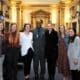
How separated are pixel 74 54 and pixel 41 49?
4.04 ft

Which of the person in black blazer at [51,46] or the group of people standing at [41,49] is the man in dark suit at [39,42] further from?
the person in black blazer at [51,46]

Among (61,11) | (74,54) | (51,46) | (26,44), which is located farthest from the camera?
(61,11)

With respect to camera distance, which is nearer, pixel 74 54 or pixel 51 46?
pixel 74 54

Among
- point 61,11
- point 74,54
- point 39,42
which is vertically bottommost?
point 74,54

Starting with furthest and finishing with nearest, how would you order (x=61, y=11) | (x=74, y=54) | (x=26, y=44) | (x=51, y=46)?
(x=61, y=11) < (x=51, y=46) < (x=26, y=44) < (x=74, y=54)

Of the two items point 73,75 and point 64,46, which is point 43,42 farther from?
point 73,75

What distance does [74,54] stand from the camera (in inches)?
272

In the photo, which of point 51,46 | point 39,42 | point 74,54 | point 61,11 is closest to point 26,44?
point 39,42

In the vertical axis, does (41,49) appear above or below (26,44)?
below

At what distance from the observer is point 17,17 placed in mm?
26281

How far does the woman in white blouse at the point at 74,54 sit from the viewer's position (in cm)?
686

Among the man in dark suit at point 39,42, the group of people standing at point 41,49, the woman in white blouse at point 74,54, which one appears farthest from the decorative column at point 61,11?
the woman in white blouse at point 74,54

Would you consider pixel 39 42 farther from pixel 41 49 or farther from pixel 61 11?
pixel 61 11

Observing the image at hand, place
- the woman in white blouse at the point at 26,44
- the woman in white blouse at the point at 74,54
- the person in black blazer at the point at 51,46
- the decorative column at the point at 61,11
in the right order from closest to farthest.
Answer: the woman in white blouse at the point at 74,54, the woman in white blouse at the point at 26,44, the person in black blazer at the point at 51,46, the decorative column at the point at 61,11
